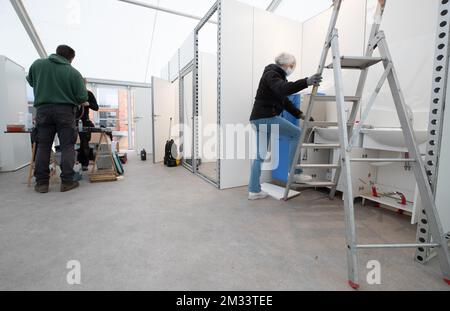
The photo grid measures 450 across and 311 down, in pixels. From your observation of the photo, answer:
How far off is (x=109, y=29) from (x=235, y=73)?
12.4 ft

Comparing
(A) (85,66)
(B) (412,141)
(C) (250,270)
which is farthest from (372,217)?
(A) (85,66)

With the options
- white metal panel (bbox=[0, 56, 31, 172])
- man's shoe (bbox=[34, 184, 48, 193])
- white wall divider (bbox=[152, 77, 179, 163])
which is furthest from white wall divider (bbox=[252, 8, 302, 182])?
white metal panel (bbox=[0, 56, 31, 172])

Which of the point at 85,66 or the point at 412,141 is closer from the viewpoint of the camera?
the point at 412,141

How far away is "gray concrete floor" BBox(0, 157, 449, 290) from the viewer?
3.40ft

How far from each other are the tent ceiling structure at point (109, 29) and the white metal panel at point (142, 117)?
2.53 feet

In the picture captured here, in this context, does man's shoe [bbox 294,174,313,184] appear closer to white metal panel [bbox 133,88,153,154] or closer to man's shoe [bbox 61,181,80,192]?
man's shoe [bbox 61,181,80,192]

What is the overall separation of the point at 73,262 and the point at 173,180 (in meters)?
1.90

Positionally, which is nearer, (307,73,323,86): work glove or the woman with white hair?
(307,73,323,86): work glove

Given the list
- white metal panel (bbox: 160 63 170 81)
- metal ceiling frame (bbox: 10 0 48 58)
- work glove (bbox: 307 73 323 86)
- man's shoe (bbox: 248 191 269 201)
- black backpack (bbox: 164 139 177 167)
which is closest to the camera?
work glove (bbox: 307 73 323 86)

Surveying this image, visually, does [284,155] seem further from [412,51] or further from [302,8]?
[302,8]

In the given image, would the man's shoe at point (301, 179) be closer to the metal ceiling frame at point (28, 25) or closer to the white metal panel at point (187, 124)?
the white metal panel at point (187, 124)

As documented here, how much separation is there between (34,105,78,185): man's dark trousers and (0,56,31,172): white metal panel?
1.68 m

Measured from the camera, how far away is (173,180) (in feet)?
10.0

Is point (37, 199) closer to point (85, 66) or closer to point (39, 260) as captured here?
point (39, 260)
